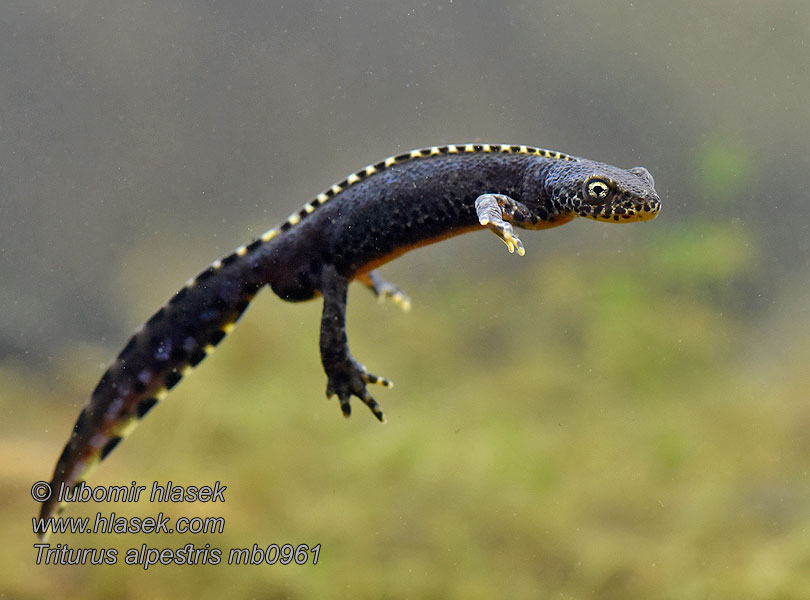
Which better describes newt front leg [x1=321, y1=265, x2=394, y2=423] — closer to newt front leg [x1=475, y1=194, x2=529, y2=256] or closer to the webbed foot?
the webbed foot

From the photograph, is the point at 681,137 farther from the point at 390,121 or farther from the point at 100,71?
the point at 100,71

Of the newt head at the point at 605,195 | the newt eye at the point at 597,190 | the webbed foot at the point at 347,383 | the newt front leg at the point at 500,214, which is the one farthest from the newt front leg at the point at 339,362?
the newt eye at the point at 597,190

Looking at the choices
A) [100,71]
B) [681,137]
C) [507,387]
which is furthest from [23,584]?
[681,137]

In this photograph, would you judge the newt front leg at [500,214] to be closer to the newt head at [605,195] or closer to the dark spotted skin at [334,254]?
the dark spotted skin at [334,254]

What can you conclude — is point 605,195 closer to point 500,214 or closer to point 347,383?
point 500,214

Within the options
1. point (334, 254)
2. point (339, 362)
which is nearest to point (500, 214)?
point (334, 254)
